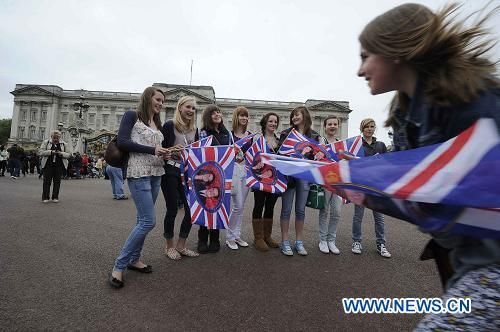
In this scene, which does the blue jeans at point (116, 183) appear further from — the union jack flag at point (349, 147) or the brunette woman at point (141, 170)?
the union jack flag at point (349, 147)

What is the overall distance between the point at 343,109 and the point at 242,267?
63.4 metres

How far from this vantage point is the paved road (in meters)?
2.18

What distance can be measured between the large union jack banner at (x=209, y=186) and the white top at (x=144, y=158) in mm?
481

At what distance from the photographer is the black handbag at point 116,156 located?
2.97 meters

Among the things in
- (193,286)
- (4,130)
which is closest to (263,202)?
(193,286)

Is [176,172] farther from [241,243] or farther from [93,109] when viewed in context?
[93,109]

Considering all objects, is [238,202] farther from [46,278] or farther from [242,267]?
[46,278]

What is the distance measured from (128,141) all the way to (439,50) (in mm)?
2735

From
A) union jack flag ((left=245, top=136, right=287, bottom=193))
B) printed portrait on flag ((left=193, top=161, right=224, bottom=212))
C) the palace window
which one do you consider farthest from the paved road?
the palace window

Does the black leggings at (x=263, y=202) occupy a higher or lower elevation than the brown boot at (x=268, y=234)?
higher

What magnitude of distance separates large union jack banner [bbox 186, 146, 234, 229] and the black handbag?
809mm

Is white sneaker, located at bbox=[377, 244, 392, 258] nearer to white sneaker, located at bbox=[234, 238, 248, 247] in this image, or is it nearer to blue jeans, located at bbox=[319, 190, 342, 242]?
blue jeans, located at bbox=[319, 190, 342, 242]

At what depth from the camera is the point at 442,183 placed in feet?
2.97

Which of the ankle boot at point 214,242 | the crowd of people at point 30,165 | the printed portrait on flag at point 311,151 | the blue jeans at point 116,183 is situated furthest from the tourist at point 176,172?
the crowd of people at point 30,165
